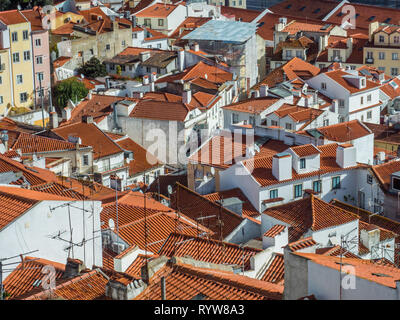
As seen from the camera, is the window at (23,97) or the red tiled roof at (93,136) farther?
the window at (23,97)

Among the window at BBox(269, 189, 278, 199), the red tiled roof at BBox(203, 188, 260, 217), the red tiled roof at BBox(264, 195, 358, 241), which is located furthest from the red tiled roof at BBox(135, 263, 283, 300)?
the window at BBox(269, 189, 278, 199)

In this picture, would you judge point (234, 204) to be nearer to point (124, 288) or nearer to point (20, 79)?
point (124, 288)

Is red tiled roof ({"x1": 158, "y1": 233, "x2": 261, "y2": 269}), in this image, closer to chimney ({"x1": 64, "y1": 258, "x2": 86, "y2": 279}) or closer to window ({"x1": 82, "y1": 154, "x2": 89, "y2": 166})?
chimney ({"x1": 64, "y1": 258, "x2": 86, "y2": 279})

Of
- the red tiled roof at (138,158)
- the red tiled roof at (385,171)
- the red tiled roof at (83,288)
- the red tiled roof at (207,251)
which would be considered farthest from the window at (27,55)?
the red tiled roof at (83,288)

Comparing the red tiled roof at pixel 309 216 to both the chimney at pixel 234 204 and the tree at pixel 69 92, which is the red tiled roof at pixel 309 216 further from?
the tree at pixel 69 92

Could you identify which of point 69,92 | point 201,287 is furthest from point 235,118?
point 201,287
